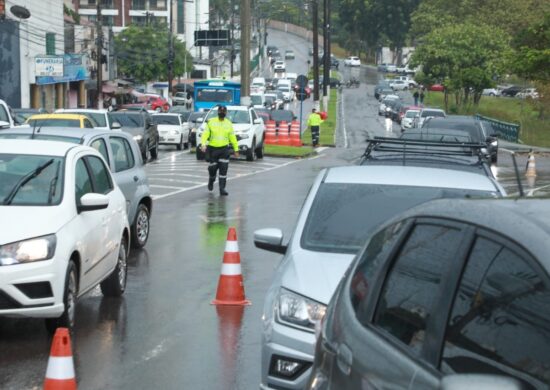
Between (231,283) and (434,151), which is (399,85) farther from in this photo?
(231,283)

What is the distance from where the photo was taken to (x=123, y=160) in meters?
15.7

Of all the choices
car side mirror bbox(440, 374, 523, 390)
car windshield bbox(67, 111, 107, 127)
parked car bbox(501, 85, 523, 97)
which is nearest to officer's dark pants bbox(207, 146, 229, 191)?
car windshield bbox(67, 111, 107, 127)

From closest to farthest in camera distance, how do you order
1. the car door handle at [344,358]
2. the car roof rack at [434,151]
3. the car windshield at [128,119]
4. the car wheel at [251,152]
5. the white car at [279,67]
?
the car door handle at [344,358] → the car roof rack at [434,151] → the car wheel at [251,152] → the car windshield at [128,119] → the white car at [279,67]

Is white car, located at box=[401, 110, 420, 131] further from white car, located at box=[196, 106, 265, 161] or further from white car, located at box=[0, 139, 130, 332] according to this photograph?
white car, located at box=[0, 139, 130, 332]

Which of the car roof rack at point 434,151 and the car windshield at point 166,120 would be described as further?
the car windshield at point 166,120

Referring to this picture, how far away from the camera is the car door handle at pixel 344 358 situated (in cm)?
441

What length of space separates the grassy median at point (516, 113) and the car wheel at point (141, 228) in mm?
42418

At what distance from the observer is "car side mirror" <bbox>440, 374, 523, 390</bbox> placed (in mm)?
2928

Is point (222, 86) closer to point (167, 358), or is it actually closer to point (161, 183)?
point (161, 183)

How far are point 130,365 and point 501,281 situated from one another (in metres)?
5.98

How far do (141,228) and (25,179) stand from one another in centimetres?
542

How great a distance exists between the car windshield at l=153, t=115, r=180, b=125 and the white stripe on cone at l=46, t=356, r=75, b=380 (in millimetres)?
Result: 39247

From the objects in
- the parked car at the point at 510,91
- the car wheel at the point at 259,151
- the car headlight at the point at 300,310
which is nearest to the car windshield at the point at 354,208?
the car headlight at the point at 300,310

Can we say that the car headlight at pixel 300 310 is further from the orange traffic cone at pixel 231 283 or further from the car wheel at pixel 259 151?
the car wheel at pixel 259 151
